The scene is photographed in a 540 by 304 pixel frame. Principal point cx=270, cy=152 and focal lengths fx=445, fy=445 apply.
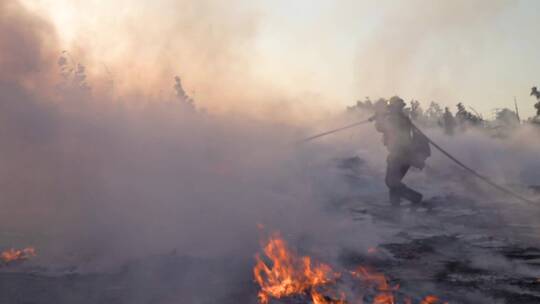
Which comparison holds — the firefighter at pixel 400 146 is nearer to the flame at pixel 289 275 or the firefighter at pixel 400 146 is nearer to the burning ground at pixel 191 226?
the burning ground at pixel 191 226

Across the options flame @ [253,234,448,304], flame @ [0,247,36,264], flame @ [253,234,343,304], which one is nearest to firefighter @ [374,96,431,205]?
flame @ [253,234,448,304]

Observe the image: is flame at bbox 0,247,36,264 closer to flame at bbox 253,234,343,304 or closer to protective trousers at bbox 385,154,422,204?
flame at bbox 253,234,343,304

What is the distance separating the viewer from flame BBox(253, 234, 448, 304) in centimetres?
478

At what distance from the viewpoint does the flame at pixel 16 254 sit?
19.9ft

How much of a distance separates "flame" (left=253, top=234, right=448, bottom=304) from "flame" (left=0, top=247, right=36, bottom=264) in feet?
10.5

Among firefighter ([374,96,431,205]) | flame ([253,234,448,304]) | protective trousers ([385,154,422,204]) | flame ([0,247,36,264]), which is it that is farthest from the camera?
protective trousers ([385,154,422,204])

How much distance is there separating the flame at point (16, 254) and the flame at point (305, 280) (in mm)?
3189

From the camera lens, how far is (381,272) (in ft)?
19.9

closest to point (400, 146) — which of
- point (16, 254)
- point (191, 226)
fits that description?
point (191, 226)

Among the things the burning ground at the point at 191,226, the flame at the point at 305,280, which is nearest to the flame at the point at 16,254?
the burning ground at the point at 191,226

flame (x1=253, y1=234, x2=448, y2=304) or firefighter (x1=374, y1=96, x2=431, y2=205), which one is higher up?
firefighter (x1=374, y1=96, x2=431, y2=205)

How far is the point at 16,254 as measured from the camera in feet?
20.2

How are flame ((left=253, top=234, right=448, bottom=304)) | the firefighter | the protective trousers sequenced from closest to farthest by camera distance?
flame ((left=253, top=234, right=448, bottom=304)) → the firefighter → the protective trousers

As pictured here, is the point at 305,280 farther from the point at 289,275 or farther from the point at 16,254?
the point at 16,254
